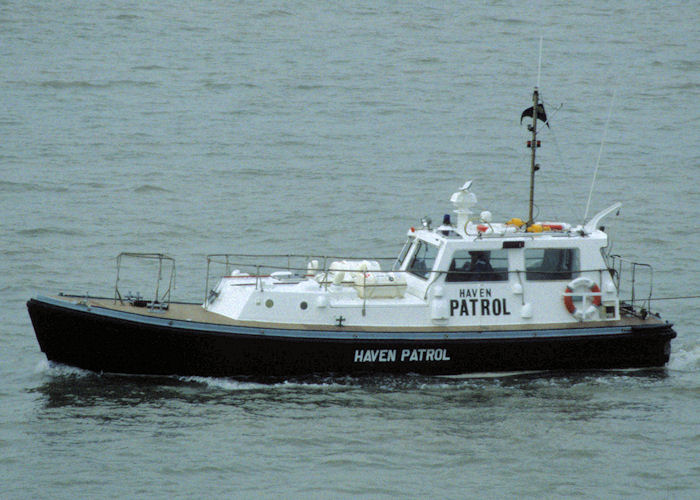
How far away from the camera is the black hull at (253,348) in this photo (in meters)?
16.3

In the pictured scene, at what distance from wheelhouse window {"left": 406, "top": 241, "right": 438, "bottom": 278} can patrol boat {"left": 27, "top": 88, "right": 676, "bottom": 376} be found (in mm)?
22

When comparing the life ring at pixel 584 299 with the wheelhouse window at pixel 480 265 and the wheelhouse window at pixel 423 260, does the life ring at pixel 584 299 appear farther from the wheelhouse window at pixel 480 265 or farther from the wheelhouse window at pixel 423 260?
the wheelhouse window at pixel 423 260

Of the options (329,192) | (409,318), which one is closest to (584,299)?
(409,318)

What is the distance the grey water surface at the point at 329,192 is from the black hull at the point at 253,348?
27 centimetres

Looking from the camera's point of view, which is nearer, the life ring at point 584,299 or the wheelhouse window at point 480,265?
the wheelhouse window at point 480,265

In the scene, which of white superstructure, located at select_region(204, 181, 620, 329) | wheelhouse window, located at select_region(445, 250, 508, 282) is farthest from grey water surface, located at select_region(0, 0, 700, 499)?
wheelhouse window, located at select_region(445, 250, 508, 282)

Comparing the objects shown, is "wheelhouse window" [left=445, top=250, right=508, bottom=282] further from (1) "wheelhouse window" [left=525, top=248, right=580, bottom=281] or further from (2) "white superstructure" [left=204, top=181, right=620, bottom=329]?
(1) "wheelhouse window" [left=525, top=248, right=580, bottom=281]

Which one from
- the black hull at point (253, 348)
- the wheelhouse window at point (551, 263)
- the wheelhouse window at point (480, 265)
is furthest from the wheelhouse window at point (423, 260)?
the wheelhouse window at point (551, 263)

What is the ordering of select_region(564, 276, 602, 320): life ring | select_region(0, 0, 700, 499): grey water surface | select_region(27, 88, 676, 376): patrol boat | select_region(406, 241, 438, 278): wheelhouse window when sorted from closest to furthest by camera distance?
select_region(0, 0, 700, 499): grey water surface < select_region(27, 88, 676, 376): patrol boat < select_region(564, 276, 602, 320): life ring < select_region(406, 241, 438, 278): wheelhouse window

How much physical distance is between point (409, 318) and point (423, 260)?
119 centimetres

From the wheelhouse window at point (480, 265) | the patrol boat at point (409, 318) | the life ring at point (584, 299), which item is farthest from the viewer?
the life ring at point (584, 299)

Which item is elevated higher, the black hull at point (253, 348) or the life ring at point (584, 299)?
the life ring at point (584, 299)

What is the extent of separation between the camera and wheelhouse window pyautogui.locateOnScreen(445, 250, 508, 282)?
680 inches

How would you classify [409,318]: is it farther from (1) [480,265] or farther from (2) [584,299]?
(2) [584,299]
